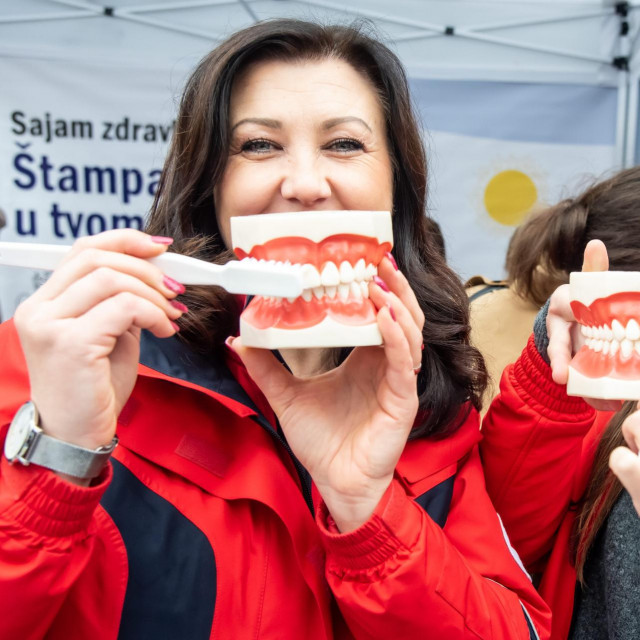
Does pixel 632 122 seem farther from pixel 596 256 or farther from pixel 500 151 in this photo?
pixel 596 256

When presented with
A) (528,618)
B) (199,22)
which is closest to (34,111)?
(199,22)

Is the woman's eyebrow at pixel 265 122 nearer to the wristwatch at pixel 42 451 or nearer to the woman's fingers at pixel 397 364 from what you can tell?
the woman's fingers at pixel 397 364

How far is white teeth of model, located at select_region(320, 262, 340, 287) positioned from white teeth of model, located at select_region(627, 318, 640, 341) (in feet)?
1.95

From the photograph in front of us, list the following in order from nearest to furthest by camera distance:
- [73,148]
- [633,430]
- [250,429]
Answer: [633,430] → [250,429] → [73,148]

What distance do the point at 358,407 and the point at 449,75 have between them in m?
3.36

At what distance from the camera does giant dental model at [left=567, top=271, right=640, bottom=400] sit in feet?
4.50

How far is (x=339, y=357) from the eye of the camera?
191 cm

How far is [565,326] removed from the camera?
1681mm

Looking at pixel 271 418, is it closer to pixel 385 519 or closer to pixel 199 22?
pixel 385 519

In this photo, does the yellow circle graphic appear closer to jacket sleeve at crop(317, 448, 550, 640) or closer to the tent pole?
the tent pole

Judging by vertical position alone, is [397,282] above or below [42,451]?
above

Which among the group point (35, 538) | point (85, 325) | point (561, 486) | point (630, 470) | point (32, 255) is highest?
point (32, 255)

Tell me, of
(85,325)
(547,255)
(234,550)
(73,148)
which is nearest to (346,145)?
(85,325)

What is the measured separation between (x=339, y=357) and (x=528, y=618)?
0.79 metres
